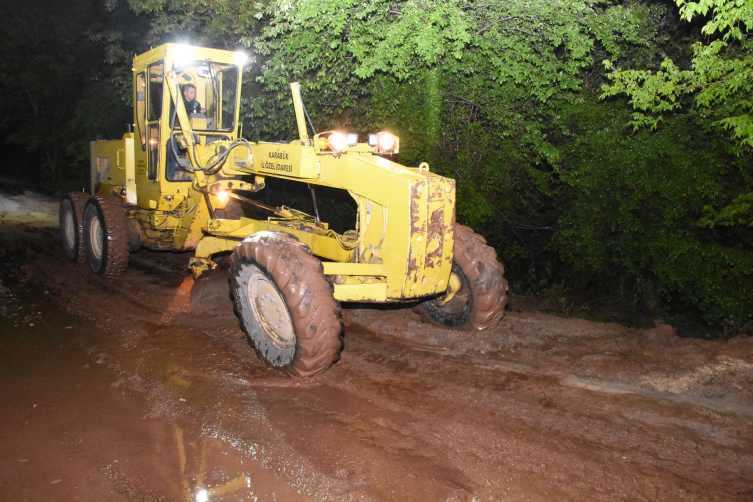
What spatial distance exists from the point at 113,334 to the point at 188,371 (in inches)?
63.9

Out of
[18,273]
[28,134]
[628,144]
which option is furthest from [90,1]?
[628,144]

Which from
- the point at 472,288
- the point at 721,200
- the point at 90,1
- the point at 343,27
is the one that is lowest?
the point at 472,288

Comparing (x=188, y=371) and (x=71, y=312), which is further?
(x=71, y=312)

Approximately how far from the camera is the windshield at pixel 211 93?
8.04 metres

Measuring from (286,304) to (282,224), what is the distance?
85.4 inches

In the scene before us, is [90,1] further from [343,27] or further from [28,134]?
[343,27]

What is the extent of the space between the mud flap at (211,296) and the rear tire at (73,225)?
322 cm

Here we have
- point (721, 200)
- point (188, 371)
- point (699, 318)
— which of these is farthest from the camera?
point (699, 318)

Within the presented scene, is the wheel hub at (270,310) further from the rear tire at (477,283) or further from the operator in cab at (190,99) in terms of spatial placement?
the operator in cab at (190,99)

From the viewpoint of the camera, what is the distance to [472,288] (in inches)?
240

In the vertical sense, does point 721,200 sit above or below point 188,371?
above

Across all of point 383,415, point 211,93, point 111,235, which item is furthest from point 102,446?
point 211,93

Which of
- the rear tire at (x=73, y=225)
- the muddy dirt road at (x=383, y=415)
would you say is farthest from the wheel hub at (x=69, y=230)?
the muddy dirt road at (x=383, y=415)

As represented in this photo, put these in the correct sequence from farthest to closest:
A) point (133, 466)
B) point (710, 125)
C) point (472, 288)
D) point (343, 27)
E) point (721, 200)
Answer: point (343, 27)
point (721, 200)
point (710, 125)
point (472, 288)
point (133, 466)
